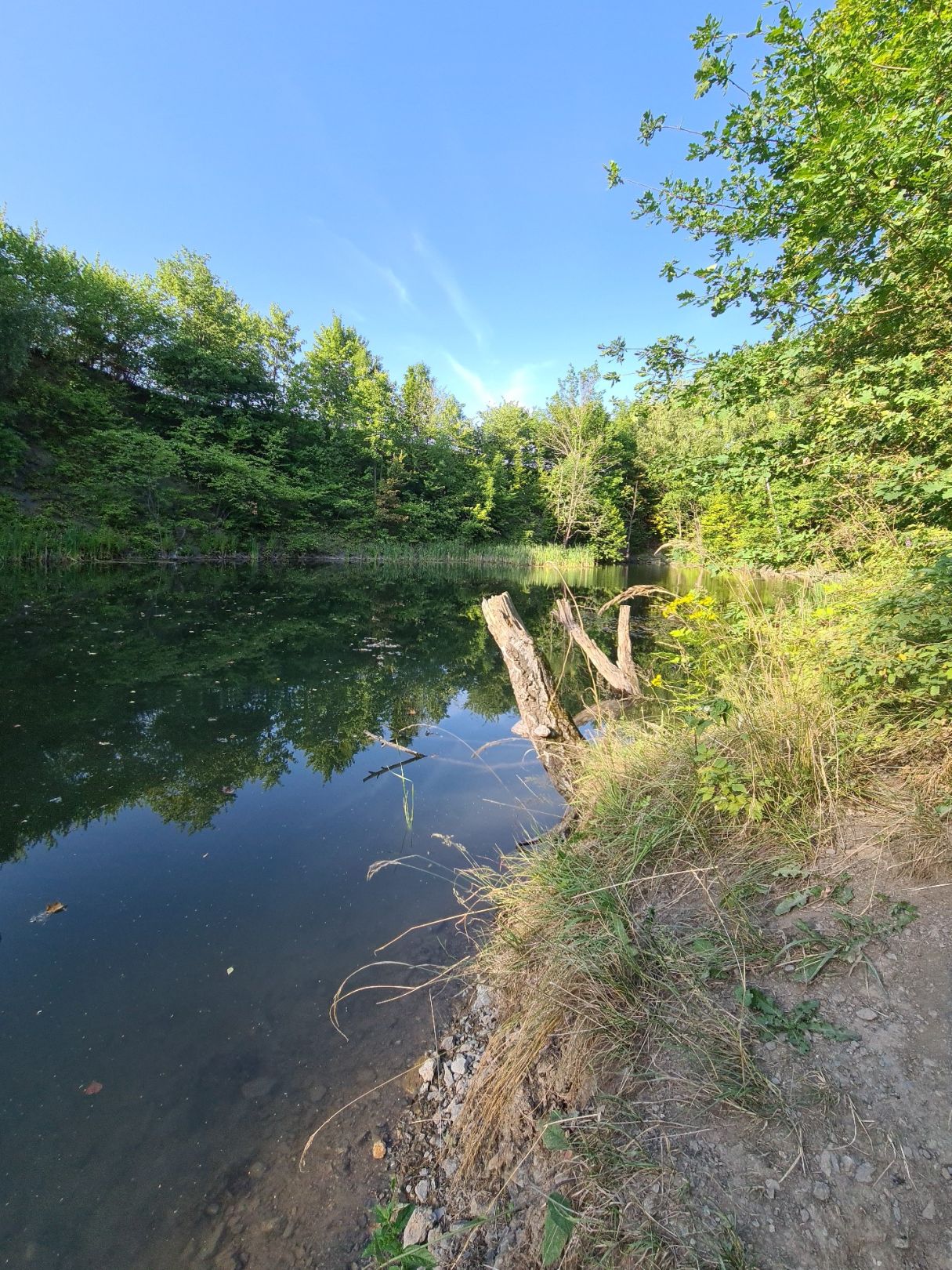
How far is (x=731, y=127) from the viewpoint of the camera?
377 cm

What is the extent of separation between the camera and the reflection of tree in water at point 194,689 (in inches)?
162

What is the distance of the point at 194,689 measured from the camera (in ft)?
20.9

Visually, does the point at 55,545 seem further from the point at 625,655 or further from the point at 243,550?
the point at 625,655

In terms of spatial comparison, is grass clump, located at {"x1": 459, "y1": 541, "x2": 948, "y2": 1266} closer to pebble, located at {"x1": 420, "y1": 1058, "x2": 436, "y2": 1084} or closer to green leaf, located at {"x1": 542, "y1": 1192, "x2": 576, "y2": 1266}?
green leaf, located at {"x1": 542, "y1": 1192, "x2": 576, "y2": 1266}

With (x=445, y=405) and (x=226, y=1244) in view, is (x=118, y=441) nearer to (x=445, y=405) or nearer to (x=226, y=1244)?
(x=445, y=405)

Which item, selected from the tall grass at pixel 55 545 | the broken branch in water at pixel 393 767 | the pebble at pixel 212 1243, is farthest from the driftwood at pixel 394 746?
the tall grass at pixel 55 545

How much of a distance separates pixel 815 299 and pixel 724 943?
4.09 meters

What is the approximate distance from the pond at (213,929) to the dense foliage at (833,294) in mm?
2967

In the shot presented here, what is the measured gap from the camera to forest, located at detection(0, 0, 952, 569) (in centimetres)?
299

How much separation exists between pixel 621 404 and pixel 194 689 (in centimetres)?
593

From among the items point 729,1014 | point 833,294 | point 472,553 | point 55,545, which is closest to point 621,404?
point 833,294

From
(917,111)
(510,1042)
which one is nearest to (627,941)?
(510,1042)

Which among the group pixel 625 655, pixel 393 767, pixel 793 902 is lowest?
pixel 393 767

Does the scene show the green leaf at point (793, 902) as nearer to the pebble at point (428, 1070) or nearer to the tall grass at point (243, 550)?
the pebble at point (428, 1070)
